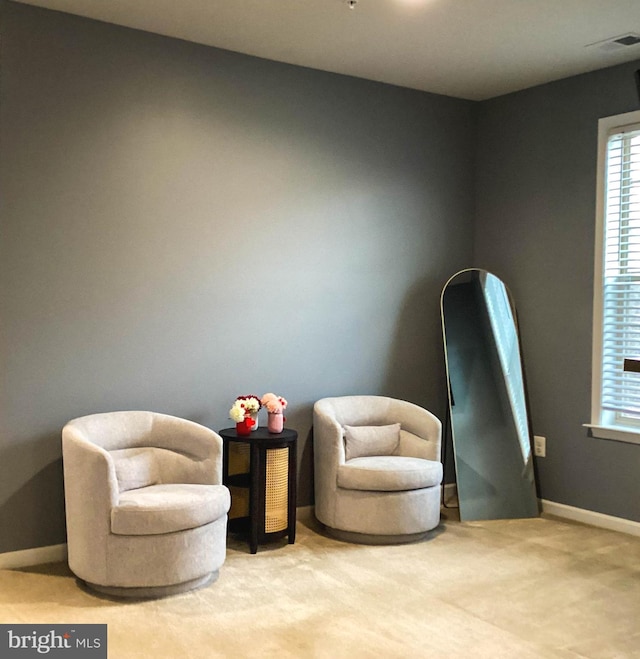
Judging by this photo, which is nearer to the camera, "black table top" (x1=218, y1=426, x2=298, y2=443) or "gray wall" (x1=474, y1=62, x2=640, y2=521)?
"black table top" (x1=218, y1=426, x2=298, y2=443)

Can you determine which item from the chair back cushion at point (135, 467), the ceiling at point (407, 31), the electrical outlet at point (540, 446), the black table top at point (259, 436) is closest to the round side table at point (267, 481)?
the black table top at point (259, 436)

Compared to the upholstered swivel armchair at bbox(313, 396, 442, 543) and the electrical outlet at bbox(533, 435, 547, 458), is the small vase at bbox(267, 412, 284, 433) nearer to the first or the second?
the upholstered swivel armchair at bbox(313, 396, 442, 543)

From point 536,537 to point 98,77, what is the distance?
3.42 meters

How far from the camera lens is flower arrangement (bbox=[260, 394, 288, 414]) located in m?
4.48

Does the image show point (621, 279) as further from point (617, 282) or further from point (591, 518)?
point (591, 518)

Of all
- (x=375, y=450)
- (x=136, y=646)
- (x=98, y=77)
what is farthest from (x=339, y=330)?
(x=136, y=646)

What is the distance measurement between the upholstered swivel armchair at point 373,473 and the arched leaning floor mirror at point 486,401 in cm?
47

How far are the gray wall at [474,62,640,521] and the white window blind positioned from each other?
11 centimetres

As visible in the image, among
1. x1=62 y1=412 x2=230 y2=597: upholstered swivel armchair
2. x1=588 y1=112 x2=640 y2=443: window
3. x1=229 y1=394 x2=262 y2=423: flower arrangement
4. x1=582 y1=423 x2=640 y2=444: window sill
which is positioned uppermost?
x1=588 y1=112 x2=640 y2=443: window

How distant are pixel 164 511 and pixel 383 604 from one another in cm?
103

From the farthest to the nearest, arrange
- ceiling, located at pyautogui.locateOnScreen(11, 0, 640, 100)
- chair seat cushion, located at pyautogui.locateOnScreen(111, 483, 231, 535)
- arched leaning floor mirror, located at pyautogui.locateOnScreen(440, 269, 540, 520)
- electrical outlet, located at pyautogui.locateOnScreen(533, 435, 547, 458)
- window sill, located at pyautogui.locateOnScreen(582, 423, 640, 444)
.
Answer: electrical outlet, located at pyautogui.locateOnScreen(533, 435, 547, 458), arched leaning floor mirror, located at pyautogui.locateOnScreen(440, 269, 540, 520), window sill, located at pyautogui.locateOnScreen(582, 423, 640, 444), ceiling, located at pyautogui.locateOnScreen(11, 0, 640, 100), chair seat cushion, located at pyautogui.locateOnScreen(111, 483, 231, 535)

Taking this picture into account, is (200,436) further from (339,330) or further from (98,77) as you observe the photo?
(98,77)

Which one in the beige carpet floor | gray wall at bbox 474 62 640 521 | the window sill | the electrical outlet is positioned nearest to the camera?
the beige carpet floor

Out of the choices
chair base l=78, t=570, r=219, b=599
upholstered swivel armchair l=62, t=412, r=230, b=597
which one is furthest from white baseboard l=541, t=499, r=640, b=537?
chair base l=78, t=570, r=219, b=599
